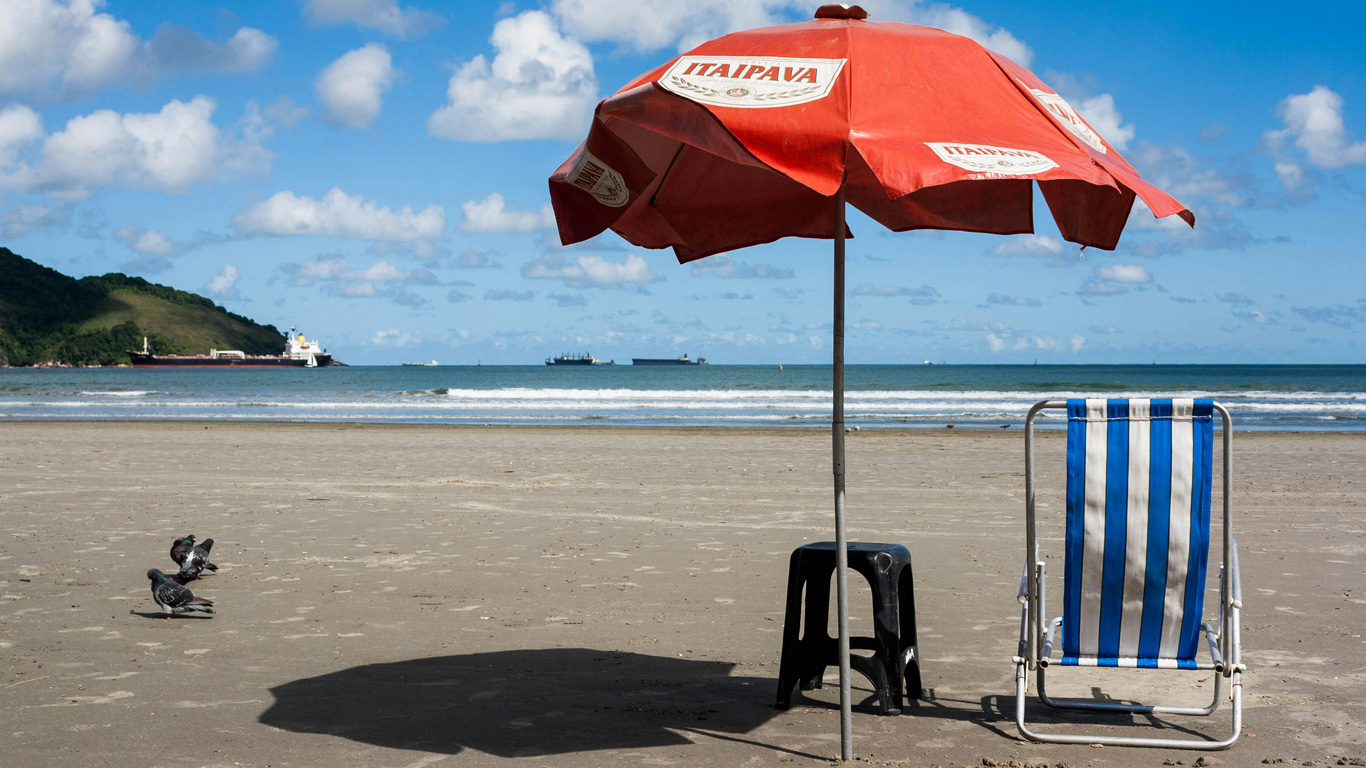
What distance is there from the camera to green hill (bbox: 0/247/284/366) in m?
112

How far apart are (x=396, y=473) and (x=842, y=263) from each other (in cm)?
1014

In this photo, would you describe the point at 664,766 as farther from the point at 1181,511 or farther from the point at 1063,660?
the point at 1181,511

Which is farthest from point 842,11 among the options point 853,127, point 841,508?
point 841,508

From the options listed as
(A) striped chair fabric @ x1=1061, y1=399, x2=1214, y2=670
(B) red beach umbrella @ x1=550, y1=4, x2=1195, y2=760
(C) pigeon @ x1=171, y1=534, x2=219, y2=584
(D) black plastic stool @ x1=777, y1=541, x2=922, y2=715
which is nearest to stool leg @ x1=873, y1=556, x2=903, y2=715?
(D) black plastic stool @ x1=777, y1=541, x2=922, y2=715

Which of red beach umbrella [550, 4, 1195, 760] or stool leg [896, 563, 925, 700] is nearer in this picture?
red beach umbrella [550, 4, 1195, 760]

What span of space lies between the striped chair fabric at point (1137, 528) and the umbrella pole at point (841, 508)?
0.77 m

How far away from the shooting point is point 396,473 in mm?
12688

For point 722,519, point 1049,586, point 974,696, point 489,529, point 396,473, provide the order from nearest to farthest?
point 974,696
point 1049,586
point 489,529
point 722,519
point 396,473

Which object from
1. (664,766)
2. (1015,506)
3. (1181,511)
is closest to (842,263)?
(1181,511)

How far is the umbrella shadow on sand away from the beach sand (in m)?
0.02

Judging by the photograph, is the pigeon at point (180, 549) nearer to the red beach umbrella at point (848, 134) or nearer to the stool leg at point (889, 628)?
the red beach umbrella at point (848, 134)

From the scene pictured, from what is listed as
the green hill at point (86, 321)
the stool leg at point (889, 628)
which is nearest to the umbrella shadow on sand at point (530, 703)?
the stool leg at point (889, 628)

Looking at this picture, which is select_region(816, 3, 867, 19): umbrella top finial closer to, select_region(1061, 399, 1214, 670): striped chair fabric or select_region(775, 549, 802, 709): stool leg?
select_region(1061, 399, 1214, 670): striped chair fabric

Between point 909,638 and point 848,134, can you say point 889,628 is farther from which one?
point 848,134
